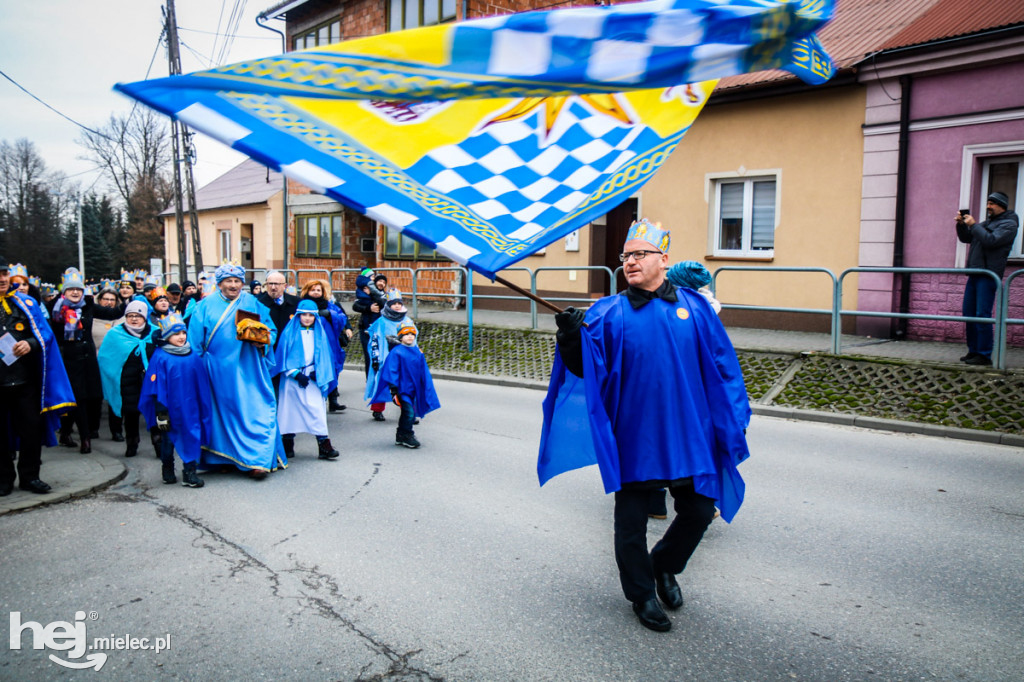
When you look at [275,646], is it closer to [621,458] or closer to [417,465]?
[621,458]

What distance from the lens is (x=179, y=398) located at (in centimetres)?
631

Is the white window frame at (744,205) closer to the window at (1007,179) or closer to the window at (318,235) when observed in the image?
the window at (1007,179)

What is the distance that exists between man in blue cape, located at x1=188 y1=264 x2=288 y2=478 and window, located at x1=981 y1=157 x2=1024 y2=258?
10877 millimetres

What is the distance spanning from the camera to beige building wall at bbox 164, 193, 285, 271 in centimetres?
2939

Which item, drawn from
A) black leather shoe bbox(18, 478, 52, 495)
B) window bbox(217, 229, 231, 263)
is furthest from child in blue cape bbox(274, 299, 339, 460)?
window bbox(217, 229, 231, 263)

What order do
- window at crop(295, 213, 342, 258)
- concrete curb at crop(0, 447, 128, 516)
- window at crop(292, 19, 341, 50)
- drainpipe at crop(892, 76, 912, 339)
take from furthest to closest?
window at crop(295, 213, 342, 258) → window at crop(292, 19, 341, 50) → drainpipe at crop(892, 76, 912, 339) → concrete curb at crop(0, 447, 128, 516)

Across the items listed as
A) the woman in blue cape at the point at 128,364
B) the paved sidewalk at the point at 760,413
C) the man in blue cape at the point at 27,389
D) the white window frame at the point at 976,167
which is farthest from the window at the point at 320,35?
the man in blue cape at the point at 27,389

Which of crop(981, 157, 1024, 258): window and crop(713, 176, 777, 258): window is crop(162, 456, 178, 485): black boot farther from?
crop(981, 157, 1024, 258): window

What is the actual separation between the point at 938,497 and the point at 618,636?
347 cm

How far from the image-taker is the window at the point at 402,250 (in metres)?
21.9

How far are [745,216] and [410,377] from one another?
350 inches

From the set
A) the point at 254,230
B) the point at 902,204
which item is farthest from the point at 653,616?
the point at 254,230

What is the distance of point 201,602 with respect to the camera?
3.92m

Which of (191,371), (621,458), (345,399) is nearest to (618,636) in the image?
(621,458)
